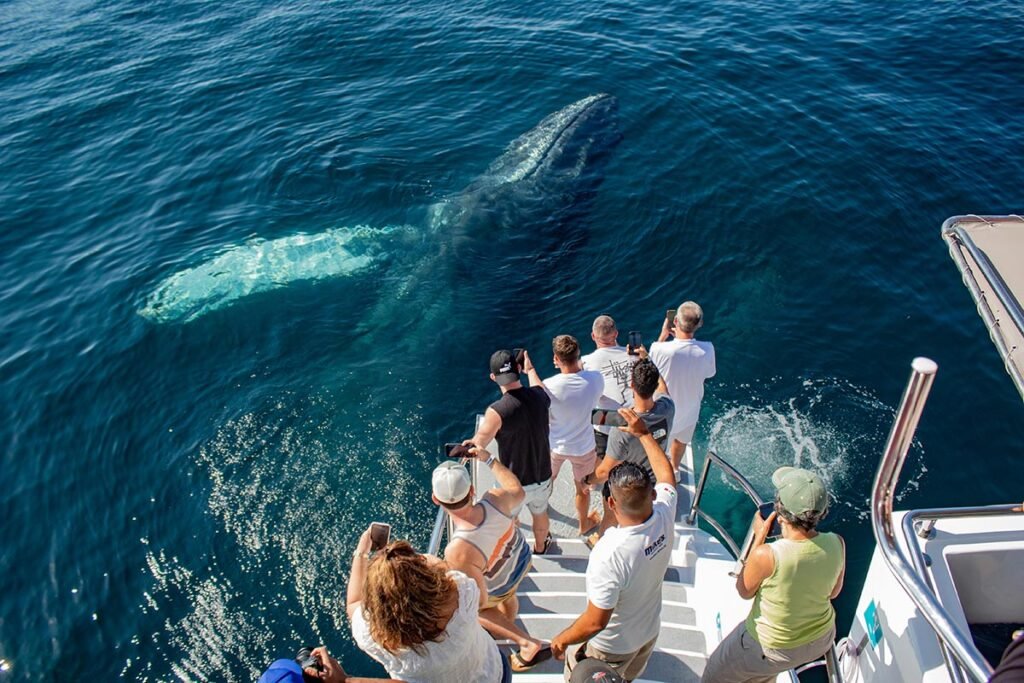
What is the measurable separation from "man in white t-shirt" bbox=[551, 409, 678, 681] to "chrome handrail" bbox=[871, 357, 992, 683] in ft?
4.93

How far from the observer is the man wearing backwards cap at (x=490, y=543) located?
557cm

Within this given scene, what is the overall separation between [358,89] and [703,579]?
20.5 m

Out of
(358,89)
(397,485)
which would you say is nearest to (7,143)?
A: (358,89)

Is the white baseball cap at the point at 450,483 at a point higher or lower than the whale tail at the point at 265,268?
higher

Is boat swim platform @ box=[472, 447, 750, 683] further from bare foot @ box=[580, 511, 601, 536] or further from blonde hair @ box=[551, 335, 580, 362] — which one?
blonde hair @ box=[551, 335, 580, 362]

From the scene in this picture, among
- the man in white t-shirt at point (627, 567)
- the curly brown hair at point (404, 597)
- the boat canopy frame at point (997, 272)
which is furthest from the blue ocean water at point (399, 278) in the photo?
the curly brown hair at point (404, 597)

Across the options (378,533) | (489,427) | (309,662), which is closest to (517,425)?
(489,427)

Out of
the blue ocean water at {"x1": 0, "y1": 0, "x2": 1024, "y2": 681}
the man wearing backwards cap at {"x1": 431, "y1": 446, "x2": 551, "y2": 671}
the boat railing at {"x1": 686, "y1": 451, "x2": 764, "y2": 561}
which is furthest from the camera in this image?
the blue ocean water at {"x1": 0, "y1": 0, "x2": 1024, "y2": 681}

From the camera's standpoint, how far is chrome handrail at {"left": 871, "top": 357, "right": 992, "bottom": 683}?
4.16 meters

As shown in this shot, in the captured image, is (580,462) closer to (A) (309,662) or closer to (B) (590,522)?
(B) (590,522)

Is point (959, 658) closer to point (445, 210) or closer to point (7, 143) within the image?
point (445, 210)

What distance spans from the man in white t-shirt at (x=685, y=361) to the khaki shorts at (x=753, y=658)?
2.48 m

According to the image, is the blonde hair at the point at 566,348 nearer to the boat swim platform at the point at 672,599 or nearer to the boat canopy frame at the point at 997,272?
the boat swim platform at the point at 672,599

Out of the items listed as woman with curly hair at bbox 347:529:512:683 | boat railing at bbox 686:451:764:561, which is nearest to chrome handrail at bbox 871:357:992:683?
boat railing at bbox 686:451:764:561
